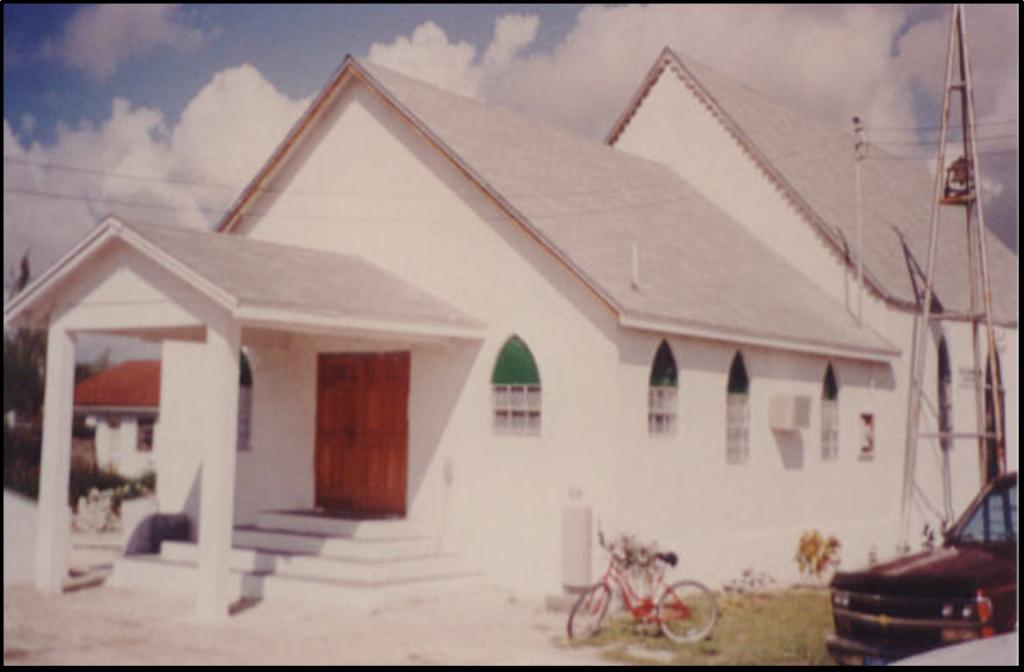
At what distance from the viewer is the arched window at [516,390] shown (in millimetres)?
14977

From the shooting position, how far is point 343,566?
13.8 metres

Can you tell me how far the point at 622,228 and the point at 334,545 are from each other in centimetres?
655

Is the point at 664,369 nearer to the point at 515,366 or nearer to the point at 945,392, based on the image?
the point at 515,366

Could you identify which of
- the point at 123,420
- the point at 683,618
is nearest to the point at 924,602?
the point at 683,618

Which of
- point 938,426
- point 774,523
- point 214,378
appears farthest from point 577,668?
point 938,426

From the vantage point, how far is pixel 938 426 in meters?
21.5

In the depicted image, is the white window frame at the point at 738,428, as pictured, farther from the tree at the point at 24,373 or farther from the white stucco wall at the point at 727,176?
the tree at the point at 24,373

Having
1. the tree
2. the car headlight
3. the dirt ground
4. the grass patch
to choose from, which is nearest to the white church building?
the dirt ground

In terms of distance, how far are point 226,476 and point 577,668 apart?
470 centimetres

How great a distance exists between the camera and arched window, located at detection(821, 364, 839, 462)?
18.9 metres

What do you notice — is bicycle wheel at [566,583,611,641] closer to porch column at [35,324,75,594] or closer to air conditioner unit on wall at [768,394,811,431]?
air conditioner unit on wall at [768,394,811,431]

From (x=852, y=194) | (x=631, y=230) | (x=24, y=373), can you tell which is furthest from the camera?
(x=24, y=373)

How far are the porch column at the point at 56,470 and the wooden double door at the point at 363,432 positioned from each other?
358 cm

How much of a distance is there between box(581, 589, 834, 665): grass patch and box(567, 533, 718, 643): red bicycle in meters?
0.14
